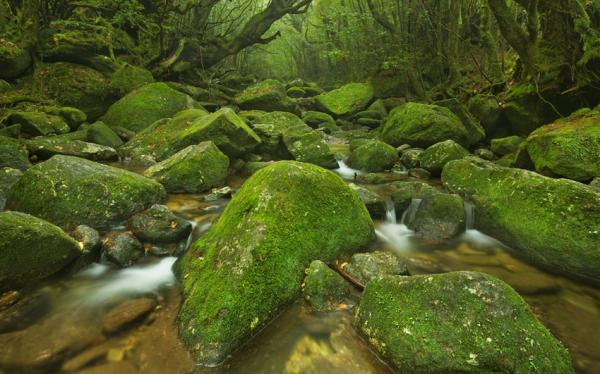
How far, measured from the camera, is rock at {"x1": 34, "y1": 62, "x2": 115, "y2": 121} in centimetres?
1051

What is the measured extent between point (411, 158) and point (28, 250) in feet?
26.0

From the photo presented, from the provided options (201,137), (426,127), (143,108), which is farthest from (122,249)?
(426,127)

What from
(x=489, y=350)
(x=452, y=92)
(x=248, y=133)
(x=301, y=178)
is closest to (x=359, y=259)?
(x=301, y=178)

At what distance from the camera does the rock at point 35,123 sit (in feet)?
26.4

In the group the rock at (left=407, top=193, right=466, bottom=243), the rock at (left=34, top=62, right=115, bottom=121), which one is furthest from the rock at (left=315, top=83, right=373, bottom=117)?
the rock at (left=407, top=193, right=466, bottom=243)

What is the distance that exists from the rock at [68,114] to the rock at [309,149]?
19.2ft

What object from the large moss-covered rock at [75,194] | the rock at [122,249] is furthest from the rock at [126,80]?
the rock at [122,249]

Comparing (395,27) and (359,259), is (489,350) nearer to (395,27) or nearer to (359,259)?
(359,259)

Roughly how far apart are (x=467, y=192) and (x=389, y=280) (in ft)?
11.8

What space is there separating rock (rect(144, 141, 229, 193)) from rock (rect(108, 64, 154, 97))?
253 inches

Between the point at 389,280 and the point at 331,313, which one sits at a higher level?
the point at 389,280

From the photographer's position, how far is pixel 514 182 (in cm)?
479

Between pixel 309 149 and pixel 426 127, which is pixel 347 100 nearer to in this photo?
pixel 426 127

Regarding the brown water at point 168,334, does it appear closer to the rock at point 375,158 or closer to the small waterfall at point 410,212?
the small waterfall at point 410,212
